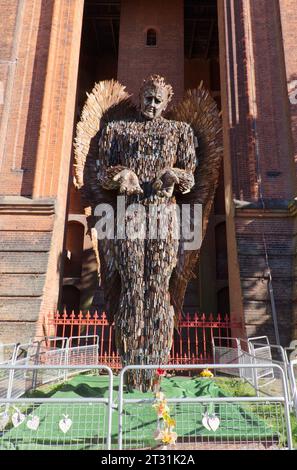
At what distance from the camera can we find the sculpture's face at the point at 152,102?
5.41 metres

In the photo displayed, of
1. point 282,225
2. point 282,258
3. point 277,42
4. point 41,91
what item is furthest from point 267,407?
point 277,42

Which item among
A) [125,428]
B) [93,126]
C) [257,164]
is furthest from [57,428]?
[257,164]

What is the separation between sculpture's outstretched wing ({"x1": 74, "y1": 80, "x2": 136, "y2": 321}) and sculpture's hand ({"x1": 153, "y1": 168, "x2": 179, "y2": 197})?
74cm

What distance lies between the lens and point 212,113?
5410 mm

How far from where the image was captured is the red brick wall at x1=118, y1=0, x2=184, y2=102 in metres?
14.3

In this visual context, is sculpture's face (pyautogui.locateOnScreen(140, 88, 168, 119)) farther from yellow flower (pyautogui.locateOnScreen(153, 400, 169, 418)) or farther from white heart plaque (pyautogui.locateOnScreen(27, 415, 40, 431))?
white heart plaque (pyautogui.locateOnScreen(27, 415, 40, 431))

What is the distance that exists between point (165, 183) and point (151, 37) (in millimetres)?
12519

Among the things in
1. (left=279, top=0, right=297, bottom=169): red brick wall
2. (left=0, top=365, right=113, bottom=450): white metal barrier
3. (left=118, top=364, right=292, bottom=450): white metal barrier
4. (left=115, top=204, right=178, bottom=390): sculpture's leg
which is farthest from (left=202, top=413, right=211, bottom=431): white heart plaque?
(left=279, top=0, right=297, bottom=169): red brick wall

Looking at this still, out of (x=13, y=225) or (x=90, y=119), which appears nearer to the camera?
(x=90, y=119)

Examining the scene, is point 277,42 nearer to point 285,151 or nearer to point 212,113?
point 285,151

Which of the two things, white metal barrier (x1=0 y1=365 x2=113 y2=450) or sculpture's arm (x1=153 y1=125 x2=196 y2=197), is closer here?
white metal barrier (x1=0 y1=365 x2=113 y2=450)

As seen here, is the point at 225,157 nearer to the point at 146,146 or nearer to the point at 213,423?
the point at 146,146
